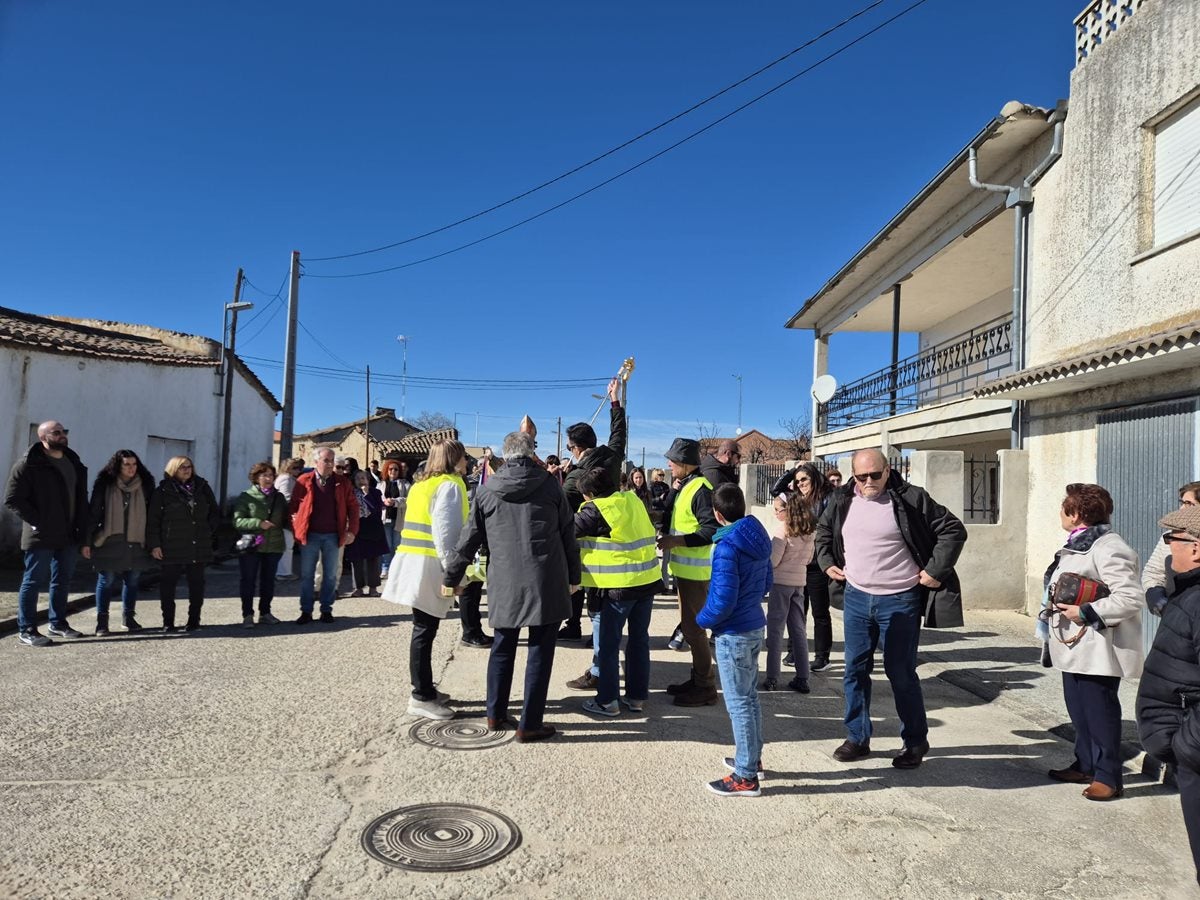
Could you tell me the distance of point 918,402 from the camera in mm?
14922

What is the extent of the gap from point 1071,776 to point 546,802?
2757 mm

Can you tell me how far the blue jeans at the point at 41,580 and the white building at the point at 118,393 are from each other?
6.58 m

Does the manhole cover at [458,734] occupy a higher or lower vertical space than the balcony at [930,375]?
lower

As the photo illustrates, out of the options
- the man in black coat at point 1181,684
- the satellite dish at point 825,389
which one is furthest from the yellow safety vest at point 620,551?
the satellite dish at point 825,389

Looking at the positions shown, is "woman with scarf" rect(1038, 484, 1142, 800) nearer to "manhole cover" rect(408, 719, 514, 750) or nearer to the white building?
"manhole cover" rect(408, 719, 514, 750)

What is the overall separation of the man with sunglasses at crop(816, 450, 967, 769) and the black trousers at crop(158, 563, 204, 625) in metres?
5.98

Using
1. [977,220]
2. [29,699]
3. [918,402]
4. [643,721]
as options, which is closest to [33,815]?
[29,699]

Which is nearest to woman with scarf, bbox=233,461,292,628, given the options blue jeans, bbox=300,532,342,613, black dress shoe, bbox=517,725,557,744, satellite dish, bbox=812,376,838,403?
blue jeans, bbox=300,532,342,613

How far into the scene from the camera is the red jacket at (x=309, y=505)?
27.7ft

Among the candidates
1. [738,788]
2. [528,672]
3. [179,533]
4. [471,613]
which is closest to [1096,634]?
[738,788]

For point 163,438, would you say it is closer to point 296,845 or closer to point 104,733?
point 104,733

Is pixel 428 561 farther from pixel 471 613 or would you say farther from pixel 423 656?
pixel 471 613

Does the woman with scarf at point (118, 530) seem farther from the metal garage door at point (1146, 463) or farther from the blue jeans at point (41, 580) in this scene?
the metal garage door at point (1146, 463)

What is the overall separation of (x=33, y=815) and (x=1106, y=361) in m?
8.52
